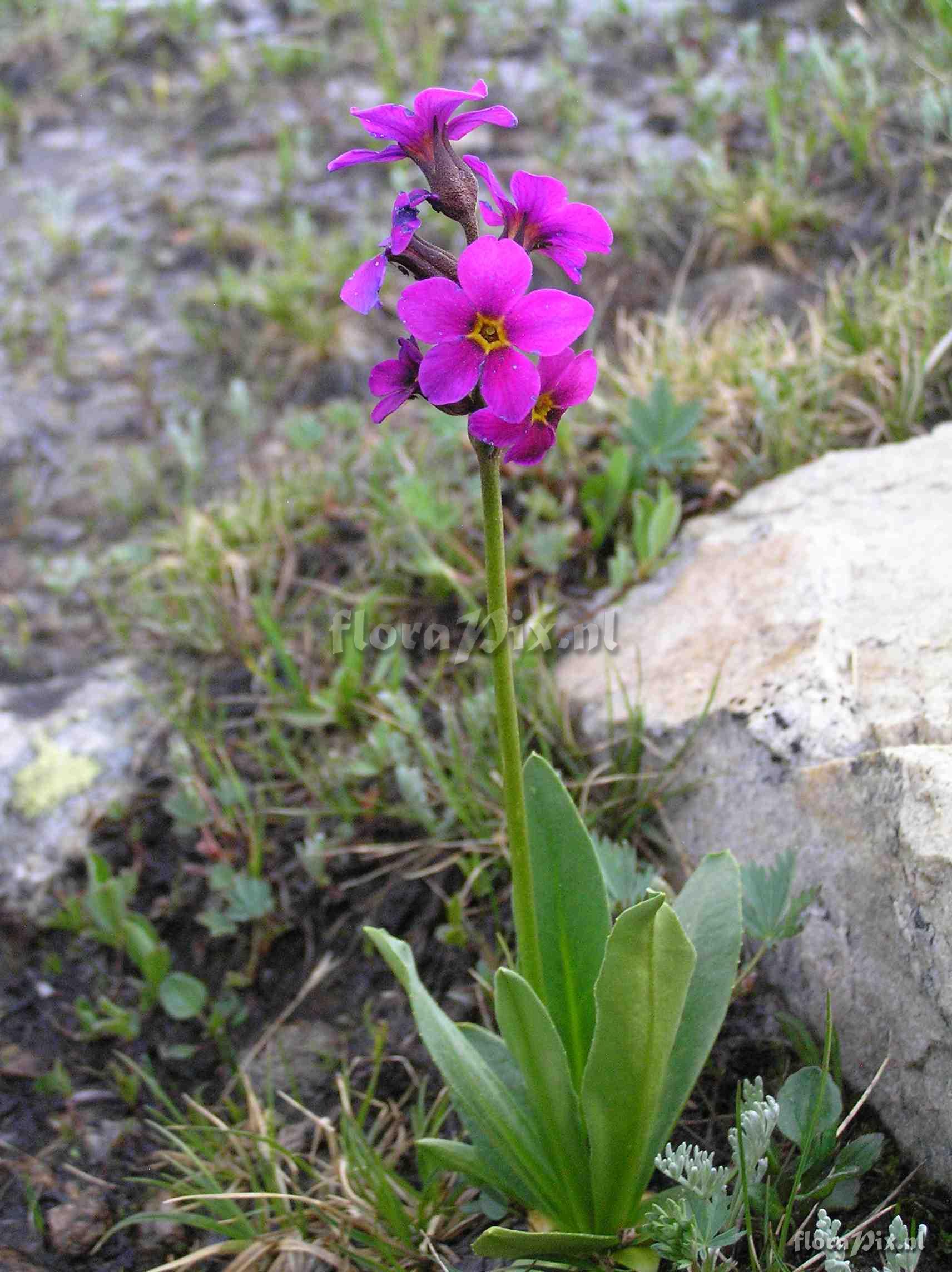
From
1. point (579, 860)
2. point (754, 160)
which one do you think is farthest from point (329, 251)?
point (579, 860)

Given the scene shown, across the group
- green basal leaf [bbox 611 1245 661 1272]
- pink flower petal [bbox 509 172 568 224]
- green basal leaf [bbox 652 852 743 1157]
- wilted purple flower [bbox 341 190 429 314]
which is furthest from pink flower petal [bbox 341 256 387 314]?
green basal leaf [bbox 611 1245 661 1272]

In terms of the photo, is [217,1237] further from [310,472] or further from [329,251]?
[329,251]

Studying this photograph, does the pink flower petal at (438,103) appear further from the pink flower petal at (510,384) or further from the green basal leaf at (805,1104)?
the green basal leaf at (805,1104)

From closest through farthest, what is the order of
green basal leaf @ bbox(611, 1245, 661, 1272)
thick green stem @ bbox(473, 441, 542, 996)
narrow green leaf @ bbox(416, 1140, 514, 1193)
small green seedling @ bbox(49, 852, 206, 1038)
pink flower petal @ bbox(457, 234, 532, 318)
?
pink flower petal @ bbox(457, 234, 532, 318) → thick green stem @ bbox(473, 441, 542, 996) → green basal leaf @ bbox(611, 1245, 661, 1272) → narrow green leaf @ bbox(416, 1140, 514, 1193) → small green seedling @ bbox(49, 852, 206, 1038)

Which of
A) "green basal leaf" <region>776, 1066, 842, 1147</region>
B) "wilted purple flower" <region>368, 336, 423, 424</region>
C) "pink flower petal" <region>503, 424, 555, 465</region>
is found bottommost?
"green basal leaf" <region>776, 1066, 842, 1147</region>

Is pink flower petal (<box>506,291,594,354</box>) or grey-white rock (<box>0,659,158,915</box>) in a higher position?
pink flower petal (<box>506,291,594,354</box>)

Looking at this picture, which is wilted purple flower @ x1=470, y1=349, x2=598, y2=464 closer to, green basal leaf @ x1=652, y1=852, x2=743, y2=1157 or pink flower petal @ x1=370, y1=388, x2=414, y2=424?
pink flower petal @ x1=370, y1=388, x2=414, y2=424
